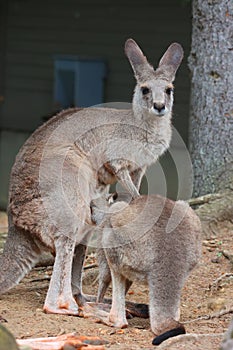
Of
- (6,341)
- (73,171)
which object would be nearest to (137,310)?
(73,171)

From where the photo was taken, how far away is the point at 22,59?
539 inches

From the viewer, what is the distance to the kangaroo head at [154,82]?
225 inches

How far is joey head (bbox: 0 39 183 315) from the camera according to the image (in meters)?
5.35

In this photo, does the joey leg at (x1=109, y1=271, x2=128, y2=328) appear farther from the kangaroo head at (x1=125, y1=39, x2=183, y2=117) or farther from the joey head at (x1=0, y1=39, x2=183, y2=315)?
the kangaroo head at (x1=125, y1=39, x2=183, y2=117)

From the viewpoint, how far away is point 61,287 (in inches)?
208

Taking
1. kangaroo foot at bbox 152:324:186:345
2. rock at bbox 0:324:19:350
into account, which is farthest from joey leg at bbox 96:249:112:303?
rock at bbox 0:324:19:350

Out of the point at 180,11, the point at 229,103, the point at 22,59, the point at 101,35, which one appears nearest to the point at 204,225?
the point at 229,103

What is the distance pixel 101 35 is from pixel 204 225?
6.61 metres

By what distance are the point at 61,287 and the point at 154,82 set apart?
5.33ft

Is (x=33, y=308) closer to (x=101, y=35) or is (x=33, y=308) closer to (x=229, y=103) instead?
(x=229, y=103)

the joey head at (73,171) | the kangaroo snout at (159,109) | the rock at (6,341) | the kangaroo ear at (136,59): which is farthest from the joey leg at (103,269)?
the rock at (6,341)

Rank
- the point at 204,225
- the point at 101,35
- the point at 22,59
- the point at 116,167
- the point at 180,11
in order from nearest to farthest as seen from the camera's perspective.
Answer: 1. the point at 116,167
2. the point at 204,225
3. the point at 180,11
4. the point at 101,35
5. the point at 22,59

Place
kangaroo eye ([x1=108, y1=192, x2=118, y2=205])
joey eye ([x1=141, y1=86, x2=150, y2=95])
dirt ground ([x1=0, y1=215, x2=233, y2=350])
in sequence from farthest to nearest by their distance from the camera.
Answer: joey eye ([x1=141, y1=86, x2=150, y2=95]), kangaroo eye ([x1=108, y1=192, x2=118, y2=205]), dirt ground ([x1=0, y1=215, x2=233, y2=350])

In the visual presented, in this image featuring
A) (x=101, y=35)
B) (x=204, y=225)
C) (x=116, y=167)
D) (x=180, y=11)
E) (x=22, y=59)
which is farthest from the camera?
(x=22, y=59)
